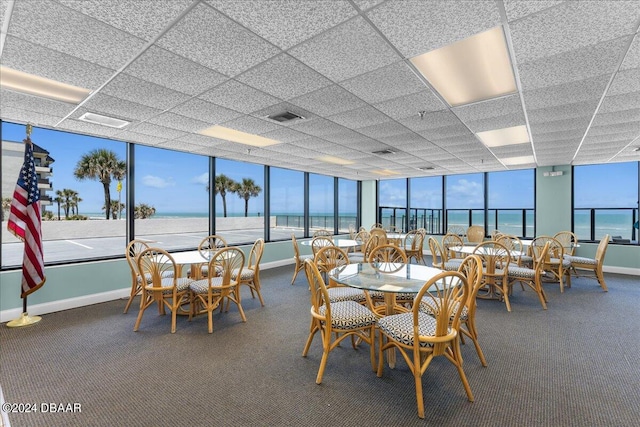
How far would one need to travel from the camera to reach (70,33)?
1856 millimetres

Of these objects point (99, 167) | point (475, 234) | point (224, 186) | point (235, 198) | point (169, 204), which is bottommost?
point (475, 234)

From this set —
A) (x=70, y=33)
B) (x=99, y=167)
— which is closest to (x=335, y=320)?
(x=70, y=33)

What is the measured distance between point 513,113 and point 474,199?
6326 mm

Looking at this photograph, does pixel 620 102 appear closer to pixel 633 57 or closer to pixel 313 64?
pixel 633 57

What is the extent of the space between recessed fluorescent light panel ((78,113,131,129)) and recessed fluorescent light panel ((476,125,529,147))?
16.4ft

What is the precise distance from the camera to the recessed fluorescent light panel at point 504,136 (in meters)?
4.07

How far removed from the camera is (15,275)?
12.0 feet

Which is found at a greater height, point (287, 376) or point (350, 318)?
point (350, 318)

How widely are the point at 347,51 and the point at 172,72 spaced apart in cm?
149

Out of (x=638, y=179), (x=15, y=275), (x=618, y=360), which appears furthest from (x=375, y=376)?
(x=638, y=179)

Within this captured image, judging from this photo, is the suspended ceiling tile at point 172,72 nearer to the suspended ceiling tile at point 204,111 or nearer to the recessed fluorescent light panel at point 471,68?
the suspended ceiling tile at point 204,111

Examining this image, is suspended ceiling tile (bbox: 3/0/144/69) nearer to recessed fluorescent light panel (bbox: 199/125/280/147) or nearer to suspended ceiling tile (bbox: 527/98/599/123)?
recessed fluorescent light panel (bbox: 199/125/280/147)

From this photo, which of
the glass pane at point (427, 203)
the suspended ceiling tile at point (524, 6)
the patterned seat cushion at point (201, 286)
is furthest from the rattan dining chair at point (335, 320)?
the glass pane at point (427, 203)

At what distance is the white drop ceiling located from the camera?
166cm
